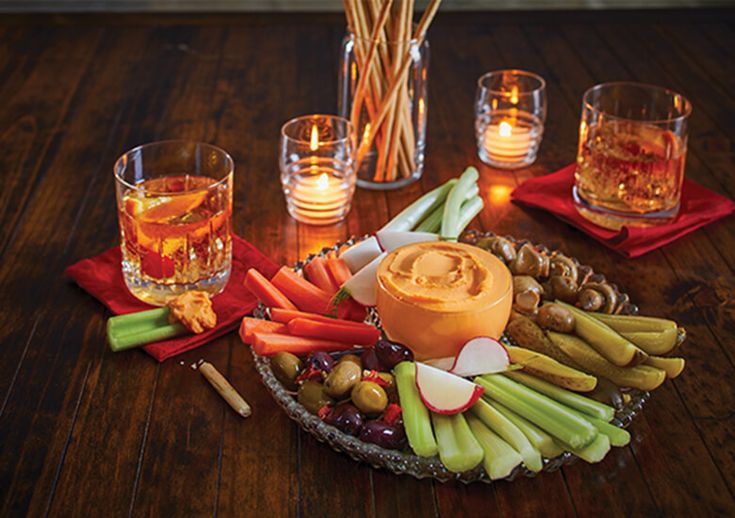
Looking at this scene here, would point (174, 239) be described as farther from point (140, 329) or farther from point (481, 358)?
point (481, 358)

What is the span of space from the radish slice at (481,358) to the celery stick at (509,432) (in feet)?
0.18

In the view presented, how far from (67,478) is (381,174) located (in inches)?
34.0

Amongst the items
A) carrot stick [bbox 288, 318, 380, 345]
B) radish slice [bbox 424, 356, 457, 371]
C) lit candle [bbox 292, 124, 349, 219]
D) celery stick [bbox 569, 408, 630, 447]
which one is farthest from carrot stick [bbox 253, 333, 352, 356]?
lit candle [bbox 292, 124, 349, 219]

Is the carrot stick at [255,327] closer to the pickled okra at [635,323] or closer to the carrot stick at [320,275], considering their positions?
the carrot stick at [320,275]

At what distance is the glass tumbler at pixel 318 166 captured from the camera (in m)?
1.68

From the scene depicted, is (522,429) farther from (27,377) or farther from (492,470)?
(27,377)

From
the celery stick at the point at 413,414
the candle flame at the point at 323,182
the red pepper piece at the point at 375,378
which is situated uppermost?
the celery stick at the point at 413,414

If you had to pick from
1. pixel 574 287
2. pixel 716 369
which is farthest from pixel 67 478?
pixel 716 369

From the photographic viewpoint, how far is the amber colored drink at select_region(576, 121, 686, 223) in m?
1.64

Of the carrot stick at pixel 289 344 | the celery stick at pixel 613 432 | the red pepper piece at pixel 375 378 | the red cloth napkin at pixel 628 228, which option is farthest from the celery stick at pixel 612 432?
the red cloth napkin at pixel 628 228

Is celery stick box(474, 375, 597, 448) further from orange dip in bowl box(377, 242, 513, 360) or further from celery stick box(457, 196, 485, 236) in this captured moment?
celery stick box(457, 196, 485, 236)

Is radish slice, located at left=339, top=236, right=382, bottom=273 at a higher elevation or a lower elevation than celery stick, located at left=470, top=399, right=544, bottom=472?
lower

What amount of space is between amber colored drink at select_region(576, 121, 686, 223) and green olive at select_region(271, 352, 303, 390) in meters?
0.68

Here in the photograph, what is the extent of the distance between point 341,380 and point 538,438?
9.1 inches
